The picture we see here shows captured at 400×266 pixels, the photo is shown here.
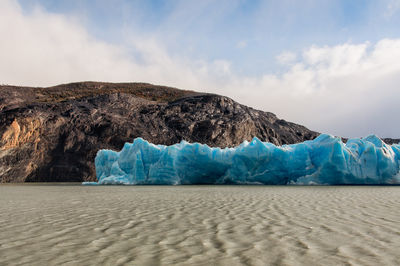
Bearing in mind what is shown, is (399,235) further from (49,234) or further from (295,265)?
(49,234)

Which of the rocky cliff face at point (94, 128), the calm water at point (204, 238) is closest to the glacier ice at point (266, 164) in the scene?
the calm water at point (204, 238)

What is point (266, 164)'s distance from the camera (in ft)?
54.3

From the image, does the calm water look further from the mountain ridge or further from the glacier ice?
the mountain ridge

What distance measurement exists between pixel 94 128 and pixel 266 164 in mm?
22571

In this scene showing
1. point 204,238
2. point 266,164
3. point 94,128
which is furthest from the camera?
point 94,128

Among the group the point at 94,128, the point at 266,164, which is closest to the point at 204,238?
the point at 266,164

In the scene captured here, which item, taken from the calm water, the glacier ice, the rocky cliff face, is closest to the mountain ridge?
the rocky cliff face

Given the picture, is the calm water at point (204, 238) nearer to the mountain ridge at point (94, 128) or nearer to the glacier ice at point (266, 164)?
the glacier ice at point (266, 164)

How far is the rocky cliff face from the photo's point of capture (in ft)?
94.8

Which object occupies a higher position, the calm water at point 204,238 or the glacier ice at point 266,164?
the glacier ice at point 266,164

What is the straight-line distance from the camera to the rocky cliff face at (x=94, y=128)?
28.9 metres

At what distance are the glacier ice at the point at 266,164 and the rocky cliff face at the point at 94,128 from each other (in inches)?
530

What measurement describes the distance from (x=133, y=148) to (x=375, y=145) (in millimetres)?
13597

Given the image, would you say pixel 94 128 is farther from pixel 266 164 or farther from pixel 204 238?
pixel 204 238
